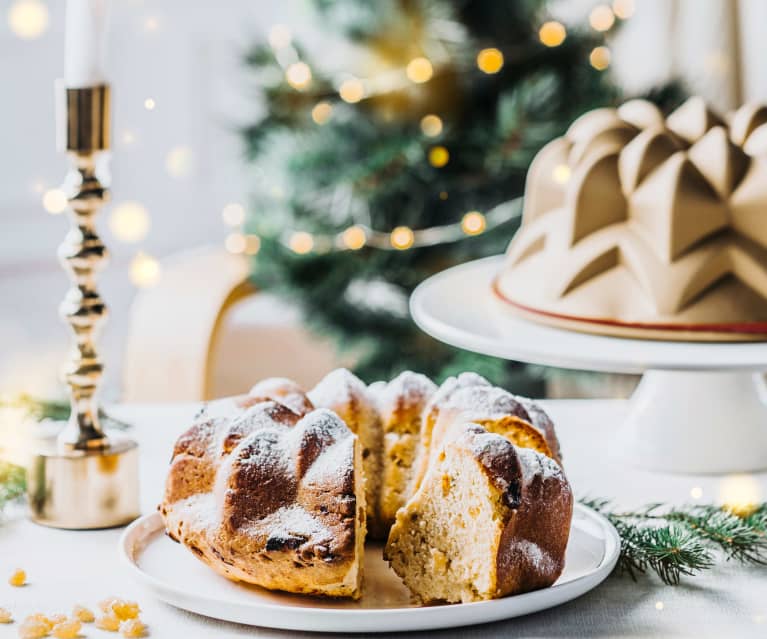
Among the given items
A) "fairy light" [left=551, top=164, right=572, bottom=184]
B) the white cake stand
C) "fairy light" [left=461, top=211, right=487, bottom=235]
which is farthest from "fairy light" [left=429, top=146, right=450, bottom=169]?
the white cake stand

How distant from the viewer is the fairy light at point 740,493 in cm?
86

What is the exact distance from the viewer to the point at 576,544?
0.74 m

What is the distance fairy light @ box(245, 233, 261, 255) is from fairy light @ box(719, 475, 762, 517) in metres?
1.35

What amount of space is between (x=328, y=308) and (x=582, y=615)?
158 centimetres

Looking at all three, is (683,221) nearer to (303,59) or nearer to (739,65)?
(303,59)

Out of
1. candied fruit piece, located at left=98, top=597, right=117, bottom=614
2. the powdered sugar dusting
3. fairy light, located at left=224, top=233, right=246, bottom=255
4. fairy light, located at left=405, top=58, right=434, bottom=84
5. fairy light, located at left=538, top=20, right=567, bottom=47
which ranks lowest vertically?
fairy light, located at left=224, top=233, right=246, bottom=255

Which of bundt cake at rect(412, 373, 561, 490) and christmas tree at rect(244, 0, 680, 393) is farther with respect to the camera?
christmas tree at rect(244, 0, 680, 393)

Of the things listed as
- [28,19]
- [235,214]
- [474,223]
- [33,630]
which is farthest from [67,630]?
[28,19]

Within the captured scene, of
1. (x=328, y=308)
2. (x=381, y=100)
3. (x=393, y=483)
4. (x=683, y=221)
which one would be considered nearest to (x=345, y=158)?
(x=381, y=100)

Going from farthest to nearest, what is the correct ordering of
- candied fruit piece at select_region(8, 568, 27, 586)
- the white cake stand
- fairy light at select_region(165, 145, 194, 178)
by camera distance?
fairy light at select_region(165, 145, 194, 178), the white cake stand, candied fruit piece at select_region(8, 568, 27, 586)

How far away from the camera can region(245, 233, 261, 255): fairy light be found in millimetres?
2180

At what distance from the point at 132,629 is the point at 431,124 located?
1.56 m

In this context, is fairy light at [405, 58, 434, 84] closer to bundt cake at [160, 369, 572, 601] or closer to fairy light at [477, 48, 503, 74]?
fairy light at [477, 48, 503, 74]

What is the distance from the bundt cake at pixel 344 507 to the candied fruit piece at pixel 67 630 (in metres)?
0.08
